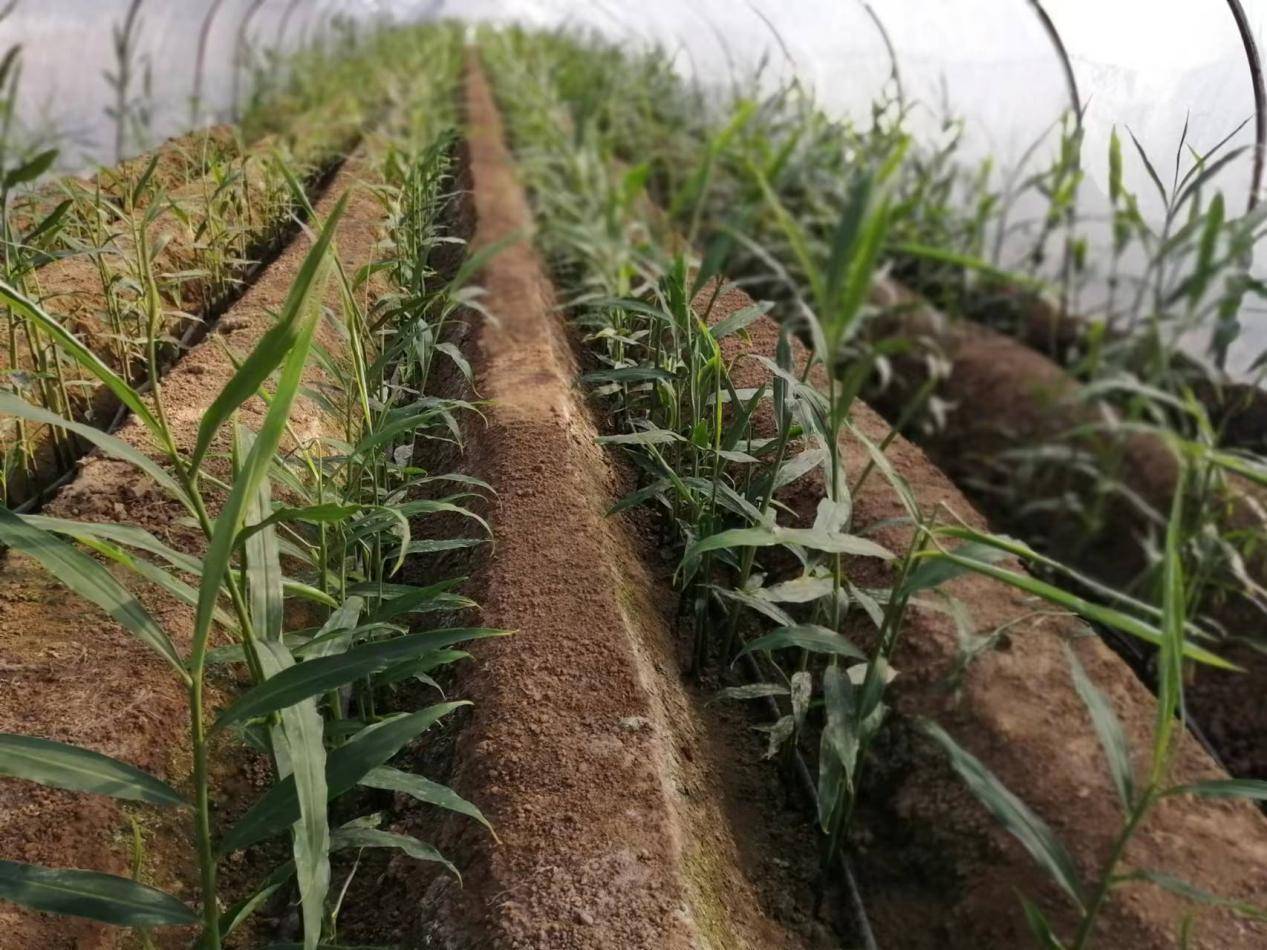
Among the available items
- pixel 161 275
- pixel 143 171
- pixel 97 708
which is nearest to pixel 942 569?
pixel 97 708

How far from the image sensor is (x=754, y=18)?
16.8 feet

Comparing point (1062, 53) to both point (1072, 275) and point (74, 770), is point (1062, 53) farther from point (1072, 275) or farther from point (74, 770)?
point (74, 770)

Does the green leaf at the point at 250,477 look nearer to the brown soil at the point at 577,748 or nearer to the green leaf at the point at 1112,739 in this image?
the brown soil at the point at 577,748

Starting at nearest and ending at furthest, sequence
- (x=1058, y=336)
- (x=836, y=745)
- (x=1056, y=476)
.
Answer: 1. (x=836, y=745)
2. (x=1056, y=476)
3. (x=1058, y=336)

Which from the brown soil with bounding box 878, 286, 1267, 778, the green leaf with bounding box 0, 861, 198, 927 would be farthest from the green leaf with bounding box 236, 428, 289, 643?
the brown soil with bounding box 878, 286, 1267, 778

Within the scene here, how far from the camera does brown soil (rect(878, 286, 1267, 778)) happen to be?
91.4 inches

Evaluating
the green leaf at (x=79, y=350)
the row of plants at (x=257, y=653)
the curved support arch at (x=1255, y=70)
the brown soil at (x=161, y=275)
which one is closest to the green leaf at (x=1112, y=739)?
the row of plants at (x=257, y=653)

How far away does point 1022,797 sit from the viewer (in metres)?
1.48

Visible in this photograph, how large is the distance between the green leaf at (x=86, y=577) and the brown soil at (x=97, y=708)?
0.42 m

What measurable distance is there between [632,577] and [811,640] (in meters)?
0.60

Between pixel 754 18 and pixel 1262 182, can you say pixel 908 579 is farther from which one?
pixel 754 18

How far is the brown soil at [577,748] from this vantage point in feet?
4.01

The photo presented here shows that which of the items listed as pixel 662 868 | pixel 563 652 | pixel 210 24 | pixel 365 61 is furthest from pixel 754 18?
pixel 662 868

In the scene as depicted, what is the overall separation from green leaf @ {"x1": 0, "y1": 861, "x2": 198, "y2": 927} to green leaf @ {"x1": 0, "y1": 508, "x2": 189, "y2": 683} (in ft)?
0.71
